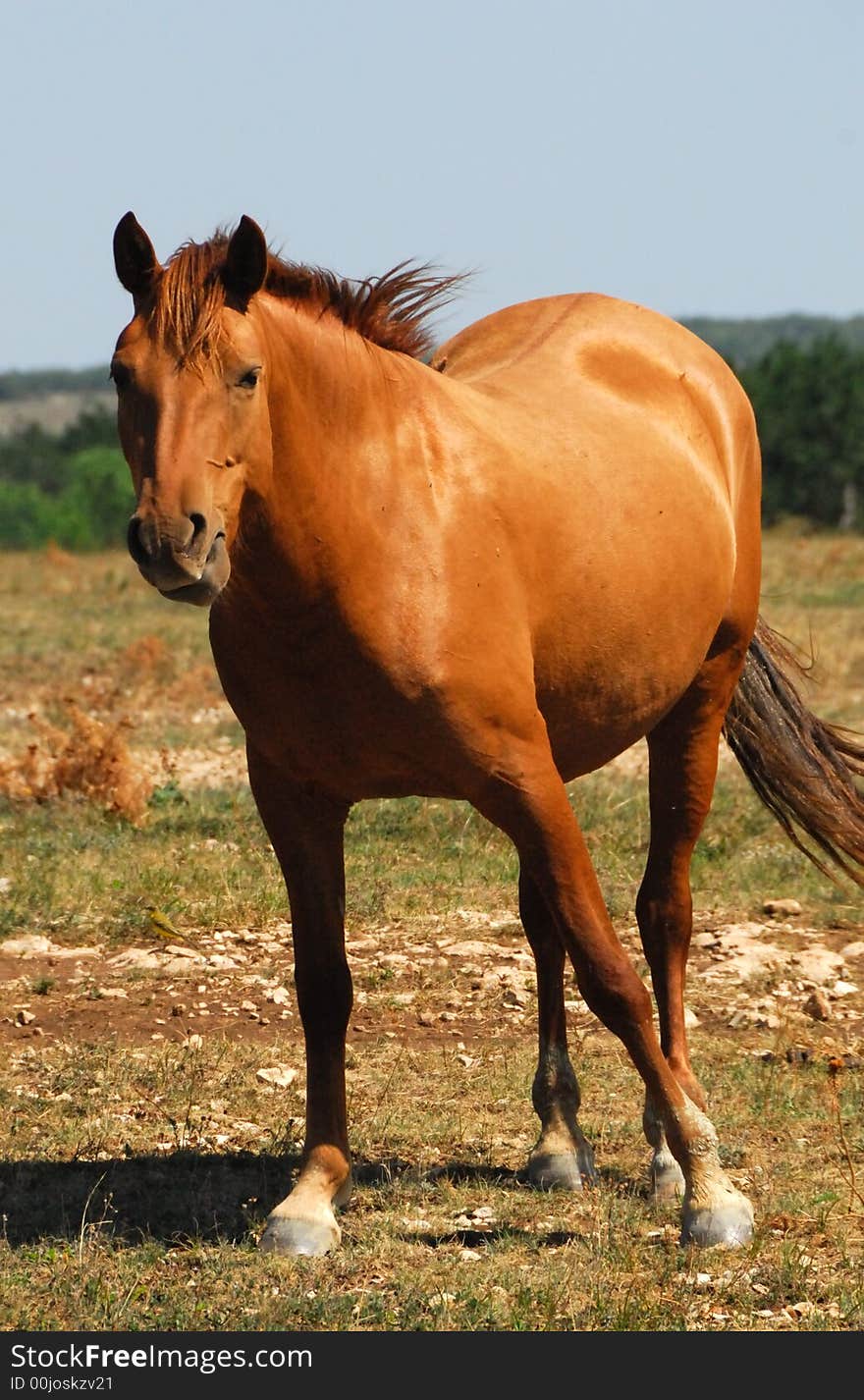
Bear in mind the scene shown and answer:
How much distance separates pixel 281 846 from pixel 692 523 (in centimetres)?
153

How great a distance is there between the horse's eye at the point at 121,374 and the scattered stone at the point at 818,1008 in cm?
348

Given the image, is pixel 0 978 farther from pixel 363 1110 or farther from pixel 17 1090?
pixel 363 1110

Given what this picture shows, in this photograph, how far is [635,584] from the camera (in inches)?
185

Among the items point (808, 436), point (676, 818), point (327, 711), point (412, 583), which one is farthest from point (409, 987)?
point (808, 436)

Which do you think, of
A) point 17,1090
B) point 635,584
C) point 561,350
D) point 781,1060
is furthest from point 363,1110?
point 561,350

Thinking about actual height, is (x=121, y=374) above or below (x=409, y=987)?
above

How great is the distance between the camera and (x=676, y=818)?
535 centimetres

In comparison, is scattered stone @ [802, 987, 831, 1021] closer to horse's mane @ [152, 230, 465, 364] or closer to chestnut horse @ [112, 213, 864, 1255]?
chestnut horse @ [112, 213, 864, 1255]

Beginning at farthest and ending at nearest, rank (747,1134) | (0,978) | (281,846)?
1. (0,978)
2. (747,1134)
3. (281,846)

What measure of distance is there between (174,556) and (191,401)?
34 centimetres

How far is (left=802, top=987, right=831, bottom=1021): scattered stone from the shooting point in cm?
598

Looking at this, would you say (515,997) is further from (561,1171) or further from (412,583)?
(412,583)

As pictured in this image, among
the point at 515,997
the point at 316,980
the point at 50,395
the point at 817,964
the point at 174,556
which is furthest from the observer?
the point at 50,395

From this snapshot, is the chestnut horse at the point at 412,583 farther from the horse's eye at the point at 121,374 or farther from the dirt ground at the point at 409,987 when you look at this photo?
the dirt ground at the point at 409,987
